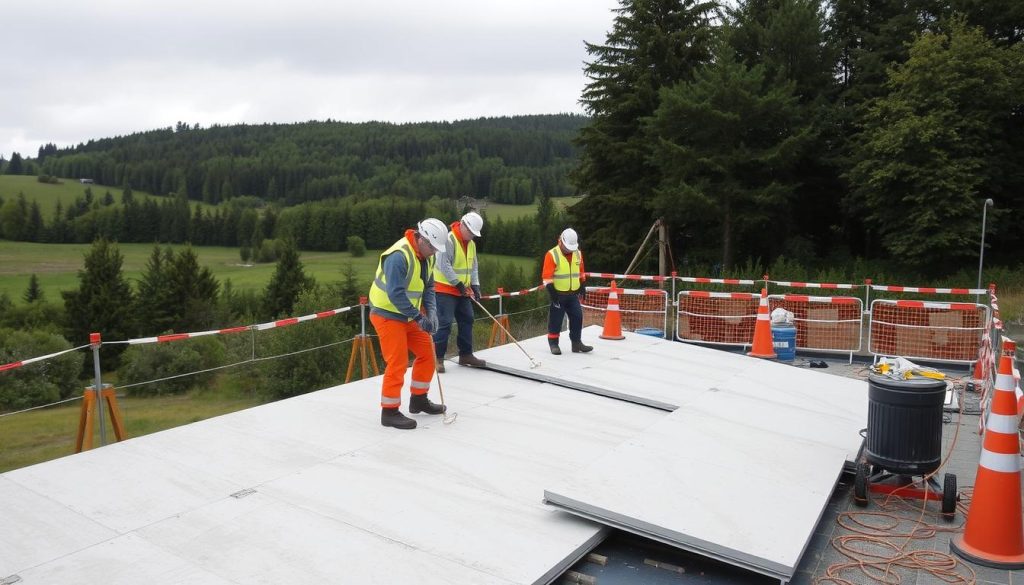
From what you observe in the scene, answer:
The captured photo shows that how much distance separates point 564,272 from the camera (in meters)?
9.59

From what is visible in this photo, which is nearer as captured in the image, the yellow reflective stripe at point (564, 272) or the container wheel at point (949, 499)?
the container wheel at point (949, 499)

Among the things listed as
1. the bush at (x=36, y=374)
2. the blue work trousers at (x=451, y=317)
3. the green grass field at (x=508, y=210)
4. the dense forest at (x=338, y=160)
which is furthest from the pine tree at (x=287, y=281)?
the blue work trousers at (x=451, y=317)

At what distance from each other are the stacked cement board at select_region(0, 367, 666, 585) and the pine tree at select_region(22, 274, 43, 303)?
6850cm

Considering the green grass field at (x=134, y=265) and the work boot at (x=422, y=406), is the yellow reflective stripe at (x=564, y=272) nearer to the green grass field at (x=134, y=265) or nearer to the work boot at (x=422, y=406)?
the work boot at (x=422, y=406)

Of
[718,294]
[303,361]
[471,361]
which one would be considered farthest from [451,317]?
[303,361]

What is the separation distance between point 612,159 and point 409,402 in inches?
1042

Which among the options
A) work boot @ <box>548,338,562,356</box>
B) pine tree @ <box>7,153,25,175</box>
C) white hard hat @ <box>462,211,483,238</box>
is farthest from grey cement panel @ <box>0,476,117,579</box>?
pine tree @ <box>7,153,25,175</box>

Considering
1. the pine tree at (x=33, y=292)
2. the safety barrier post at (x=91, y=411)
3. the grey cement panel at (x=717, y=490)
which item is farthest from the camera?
the pine tree at (x=33, y=292)

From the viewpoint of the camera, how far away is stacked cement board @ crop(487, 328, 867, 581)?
4.64 m

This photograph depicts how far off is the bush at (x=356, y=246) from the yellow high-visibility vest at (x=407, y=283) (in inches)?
2820

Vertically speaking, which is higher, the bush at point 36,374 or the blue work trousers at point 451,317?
the blue work trousers at point 451,317

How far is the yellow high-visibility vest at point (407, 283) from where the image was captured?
6.49 meters

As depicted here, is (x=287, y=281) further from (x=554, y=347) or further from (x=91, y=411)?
(x=91, y=411)

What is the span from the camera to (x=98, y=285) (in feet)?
168
